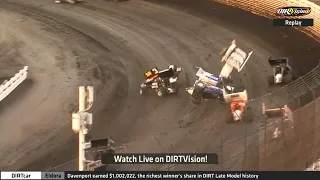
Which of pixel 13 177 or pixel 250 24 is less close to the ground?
pixel 250 24

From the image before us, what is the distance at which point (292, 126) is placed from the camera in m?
7.54

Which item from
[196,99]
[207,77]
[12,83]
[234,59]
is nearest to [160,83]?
[196,99]

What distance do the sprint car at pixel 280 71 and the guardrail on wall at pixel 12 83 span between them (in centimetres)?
355

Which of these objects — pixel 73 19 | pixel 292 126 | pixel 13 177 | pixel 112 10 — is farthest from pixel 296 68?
pixel 13 177

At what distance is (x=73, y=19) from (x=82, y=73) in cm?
121

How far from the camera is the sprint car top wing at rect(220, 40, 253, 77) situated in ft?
26.1

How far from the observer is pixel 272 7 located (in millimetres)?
8422

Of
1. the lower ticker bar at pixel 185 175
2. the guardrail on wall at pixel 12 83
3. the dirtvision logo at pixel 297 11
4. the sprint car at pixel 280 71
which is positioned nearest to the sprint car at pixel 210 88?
the sprint car at pixel 280 71

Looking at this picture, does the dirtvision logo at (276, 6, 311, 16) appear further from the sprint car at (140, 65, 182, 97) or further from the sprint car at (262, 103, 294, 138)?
the sprint car at (140, 65, 182, 97)

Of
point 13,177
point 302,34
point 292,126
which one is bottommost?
point 13,177

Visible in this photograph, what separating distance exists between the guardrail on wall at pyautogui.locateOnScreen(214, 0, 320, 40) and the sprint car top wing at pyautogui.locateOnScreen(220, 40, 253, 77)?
739 mm

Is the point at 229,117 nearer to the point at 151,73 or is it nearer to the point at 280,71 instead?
the point at 280,71

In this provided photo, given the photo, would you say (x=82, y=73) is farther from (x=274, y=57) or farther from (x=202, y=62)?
(x=274, y=57)

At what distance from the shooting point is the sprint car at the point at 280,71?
7.93 m
